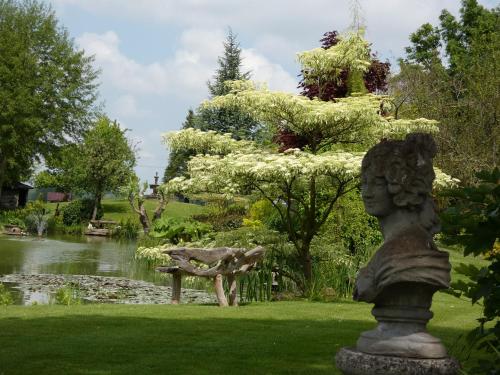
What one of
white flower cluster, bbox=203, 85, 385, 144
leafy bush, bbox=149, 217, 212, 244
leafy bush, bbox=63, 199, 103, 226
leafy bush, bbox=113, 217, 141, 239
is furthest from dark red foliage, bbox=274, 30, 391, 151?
leafy bush, bbox=63, 199, 103, 226

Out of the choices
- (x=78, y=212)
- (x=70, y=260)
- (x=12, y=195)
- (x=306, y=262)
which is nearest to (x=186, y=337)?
(x=306, y=262)

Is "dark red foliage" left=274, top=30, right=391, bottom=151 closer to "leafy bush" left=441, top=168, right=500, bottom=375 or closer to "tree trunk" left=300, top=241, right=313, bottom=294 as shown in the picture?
"tree trunk" left=300, top=241, right=313, bottom=294

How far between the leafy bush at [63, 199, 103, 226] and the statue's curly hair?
42.1 metres

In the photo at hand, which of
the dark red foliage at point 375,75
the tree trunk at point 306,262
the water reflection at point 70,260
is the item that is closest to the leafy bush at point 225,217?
the water reflection at point 70,260

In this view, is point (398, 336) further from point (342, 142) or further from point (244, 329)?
point (342, 142)

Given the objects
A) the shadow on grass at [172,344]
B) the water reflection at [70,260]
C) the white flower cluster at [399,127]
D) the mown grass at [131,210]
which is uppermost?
the mown grass at [131,210]

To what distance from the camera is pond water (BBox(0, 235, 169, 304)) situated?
56.7 ft

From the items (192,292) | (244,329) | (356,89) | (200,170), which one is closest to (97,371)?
(244,329)

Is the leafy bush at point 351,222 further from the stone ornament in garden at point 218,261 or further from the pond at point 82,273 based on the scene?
the stone ornament in garden at point 218,261

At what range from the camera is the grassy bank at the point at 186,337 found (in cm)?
623

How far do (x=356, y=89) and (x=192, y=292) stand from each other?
6.50 metres

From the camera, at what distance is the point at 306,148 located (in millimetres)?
14672

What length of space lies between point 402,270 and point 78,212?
141 feet

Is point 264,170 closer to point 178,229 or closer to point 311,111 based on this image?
point 311,111
